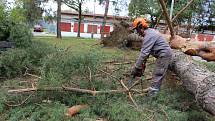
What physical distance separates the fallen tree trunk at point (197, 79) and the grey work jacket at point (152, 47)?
363mm

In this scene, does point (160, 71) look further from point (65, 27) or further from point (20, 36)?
point (65, 27)

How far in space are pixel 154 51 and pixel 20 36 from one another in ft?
13.2

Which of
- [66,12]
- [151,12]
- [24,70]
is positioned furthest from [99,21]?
[24,70]

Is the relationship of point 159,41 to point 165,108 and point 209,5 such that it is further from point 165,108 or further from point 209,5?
point 209,5

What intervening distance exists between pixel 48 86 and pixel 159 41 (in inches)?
81.3

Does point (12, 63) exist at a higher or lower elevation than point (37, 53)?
lower

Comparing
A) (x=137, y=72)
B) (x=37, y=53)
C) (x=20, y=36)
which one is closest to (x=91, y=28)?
(x=20, y=36)

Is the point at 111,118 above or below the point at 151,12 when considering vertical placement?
below

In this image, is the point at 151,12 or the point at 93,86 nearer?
the point at 93,86

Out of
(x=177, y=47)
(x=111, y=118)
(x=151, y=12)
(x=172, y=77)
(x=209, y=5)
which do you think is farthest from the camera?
(x=209, y=5)

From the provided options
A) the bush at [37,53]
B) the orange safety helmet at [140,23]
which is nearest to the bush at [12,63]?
the bush at [37,53]

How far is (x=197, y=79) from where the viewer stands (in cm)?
504

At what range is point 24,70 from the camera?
738 centimetres

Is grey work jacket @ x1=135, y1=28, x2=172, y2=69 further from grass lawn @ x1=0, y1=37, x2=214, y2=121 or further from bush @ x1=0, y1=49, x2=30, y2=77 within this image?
bush @ x1=0, y1=49, x2=30, y2=77
